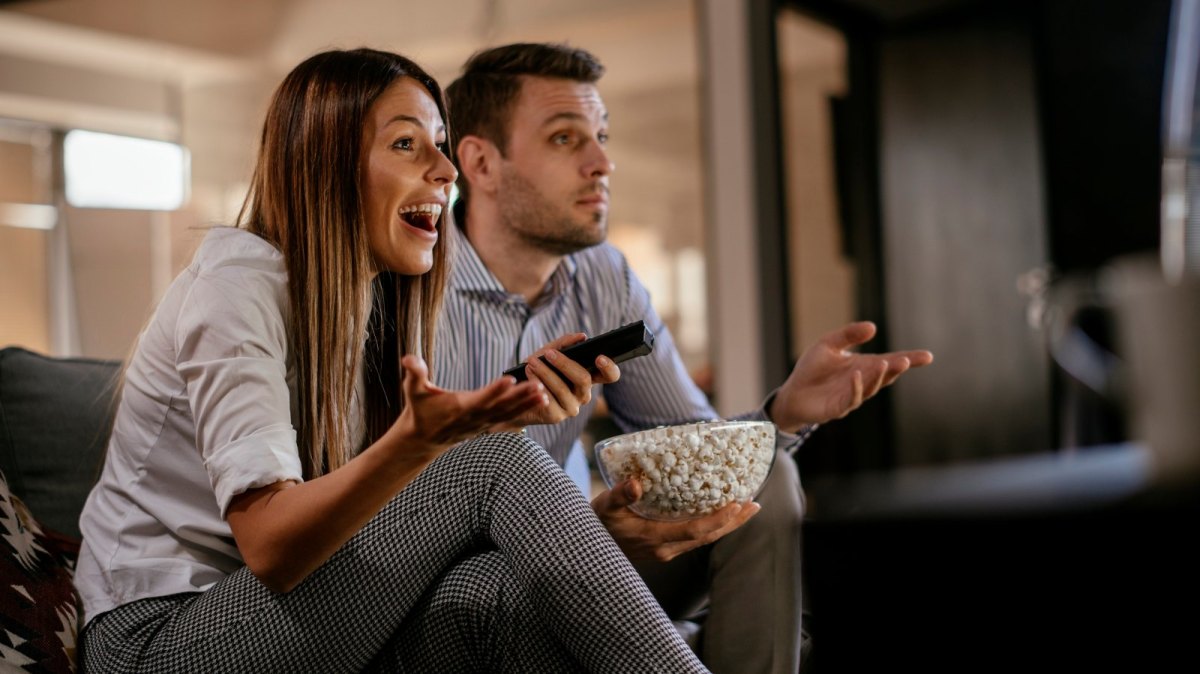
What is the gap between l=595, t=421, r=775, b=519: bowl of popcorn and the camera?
127 cm

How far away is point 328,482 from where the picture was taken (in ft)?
3.45

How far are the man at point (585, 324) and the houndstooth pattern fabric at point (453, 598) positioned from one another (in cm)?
19

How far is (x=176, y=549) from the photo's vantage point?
4.15 feet

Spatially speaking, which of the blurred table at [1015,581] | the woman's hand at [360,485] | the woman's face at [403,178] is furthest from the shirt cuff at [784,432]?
the woman's hand at [360,485]

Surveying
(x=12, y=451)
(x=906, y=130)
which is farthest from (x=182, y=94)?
(x=12, y=451)

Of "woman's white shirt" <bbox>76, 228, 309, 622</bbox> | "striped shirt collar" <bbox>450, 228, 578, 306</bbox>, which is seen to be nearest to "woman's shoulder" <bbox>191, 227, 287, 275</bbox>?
"woman's white shirt" <bbox>76, 228, 309, 622</bbox>

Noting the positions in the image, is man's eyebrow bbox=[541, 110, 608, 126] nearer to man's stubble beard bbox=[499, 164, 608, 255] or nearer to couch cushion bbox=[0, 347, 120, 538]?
man's stubble beard bbox=[499, 164, 608, 255]

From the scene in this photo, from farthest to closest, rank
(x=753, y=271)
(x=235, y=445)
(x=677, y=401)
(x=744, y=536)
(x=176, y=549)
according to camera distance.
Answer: (x=753, y=271), (x=677, y=401), (x=744, y=536), (x=176, y=549), (x=235, y=445)

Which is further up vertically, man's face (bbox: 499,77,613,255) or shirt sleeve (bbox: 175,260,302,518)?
man's face (bbox: 499,77,613,255)

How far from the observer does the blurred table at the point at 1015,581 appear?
3.00 ft

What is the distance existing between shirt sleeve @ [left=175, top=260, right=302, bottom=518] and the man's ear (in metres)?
0.67

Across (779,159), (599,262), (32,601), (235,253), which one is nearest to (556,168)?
(599,262)

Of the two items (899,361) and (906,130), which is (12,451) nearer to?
(899,361)

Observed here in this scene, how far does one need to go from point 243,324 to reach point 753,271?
266cm
